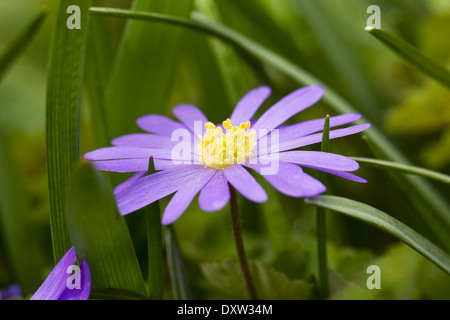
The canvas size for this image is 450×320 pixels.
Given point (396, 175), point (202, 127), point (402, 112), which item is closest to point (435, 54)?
point (402, 112)

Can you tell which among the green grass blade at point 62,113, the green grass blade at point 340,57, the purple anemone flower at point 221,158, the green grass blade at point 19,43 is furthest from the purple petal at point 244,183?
the green grass blade at point 340,57

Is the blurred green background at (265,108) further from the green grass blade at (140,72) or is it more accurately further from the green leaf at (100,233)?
the green leaf at (100,233)

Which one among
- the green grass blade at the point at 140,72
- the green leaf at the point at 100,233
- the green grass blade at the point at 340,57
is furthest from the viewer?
the green grass blade at the point at 340,57

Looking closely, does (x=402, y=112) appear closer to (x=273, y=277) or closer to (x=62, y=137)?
(x=273, y=277)

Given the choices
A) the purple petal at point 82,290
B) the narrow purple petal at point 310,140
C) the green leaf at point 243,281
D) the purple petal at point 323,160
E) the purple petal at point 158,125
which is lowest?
the green leaf at point 243,281

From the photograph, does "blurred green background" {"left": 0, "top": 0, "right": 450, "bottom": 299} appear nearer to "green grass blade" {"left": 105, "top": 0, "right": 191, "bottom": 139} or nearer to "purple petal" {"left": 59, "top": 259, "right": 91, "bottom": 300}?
"green grass blade" {"left": 105, "top": 0, "right": 191, "bottom": 139}

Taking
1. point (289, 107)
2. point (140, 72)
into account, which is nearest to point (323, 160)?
point (289, 107)
